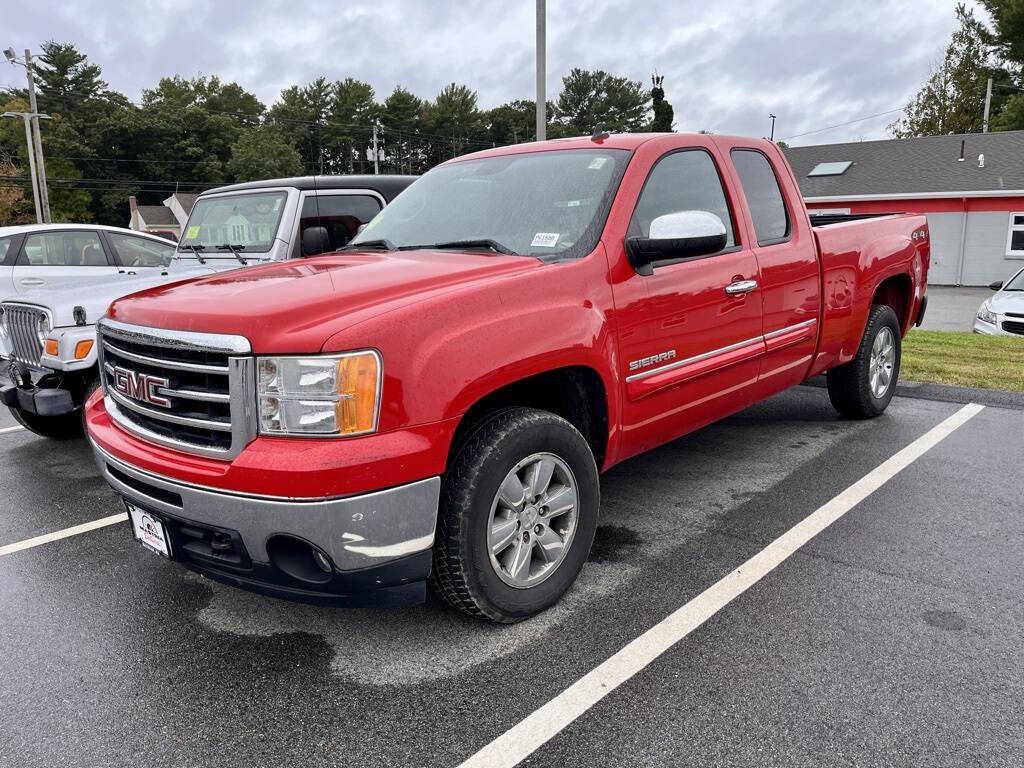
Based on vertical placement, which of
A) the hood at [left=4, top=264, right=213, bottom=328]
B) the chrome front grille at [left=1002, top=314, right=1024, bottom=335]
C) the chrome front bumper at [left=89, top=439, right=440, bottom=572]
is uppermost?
the hood at [left=4, top=264, right=213, bottom=328]

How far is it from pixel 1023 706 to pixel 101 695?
117 inches

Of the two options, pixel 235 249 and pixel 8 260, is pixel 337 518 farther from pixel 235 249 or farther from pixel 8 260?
pixel 8 260

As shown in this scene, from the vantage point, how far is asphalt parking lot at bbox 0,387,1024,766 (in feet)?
7.84

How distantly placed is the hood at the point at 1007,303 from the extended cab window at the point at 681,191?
10936 millimetres

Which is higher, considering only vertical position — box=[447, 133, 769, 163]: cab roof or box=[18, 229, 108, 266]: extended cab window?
box=[447, 133, 769, 163]: cab roof

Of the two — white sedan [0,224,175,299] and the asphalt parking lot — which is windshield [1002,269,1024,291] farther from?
white sedan [0,224,175,299]

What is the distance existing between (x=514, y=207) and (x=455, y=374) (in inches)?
54.2

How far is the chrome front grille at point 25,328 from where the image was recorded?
5.11 meters

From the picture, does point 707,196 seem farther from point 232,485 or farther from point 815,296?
point 232,485

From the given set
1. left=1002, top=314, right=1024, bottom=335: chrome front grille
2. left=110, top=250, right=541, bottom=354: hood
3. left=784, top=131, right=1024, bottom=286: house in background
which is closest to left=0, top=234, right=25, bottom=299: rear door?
left=110, top=250, right=541, bottom=354: hood

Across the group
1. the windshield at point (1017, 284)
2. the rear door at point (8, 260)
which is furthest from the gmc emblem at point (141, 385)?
the windshield at point (1017, 284)

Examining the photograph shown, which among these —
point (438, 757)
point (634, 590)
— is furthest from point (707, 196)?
point (438, 757)

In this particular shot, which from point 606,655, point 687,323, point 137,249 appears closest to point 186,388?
point 606,655

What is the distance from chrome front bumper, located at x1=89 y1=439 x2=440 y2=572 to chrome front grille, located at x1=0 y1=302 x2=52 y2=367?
308 cm
